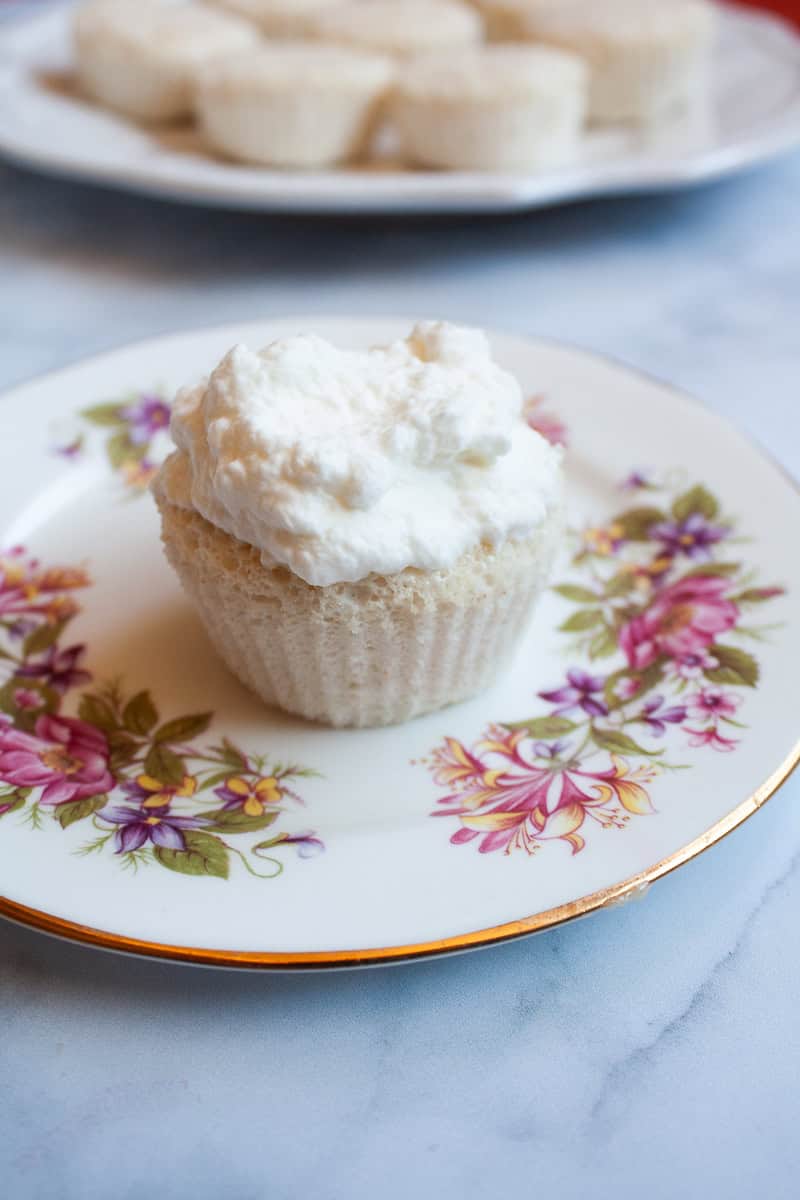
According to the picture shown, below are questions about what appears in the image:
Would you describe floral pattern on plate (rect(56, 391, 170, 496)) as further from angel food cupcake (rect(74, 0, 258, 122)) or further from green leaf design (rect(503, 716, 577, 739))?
angel food cupcake (rect(74, 0, 258, 122))

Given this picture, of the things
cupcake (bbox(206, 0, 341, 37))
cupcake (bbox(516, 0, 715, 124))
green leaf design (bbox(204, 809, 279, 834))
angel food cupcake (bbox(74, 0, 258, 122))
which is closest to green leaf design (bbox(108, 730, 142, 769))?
green leaf design (bbox(204, 809, 279, 834))

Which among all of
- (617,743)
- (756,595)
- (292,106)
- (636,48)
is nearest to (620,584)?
(756,595)

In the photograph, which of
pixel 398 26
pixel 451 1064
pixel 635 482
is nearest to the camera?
pixel 451 1064

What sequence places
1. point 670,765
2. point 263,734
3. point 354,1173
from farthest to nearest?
point 263,734 < point 670,765 < point 354,1173

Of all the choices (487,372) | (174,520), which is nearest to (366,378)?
(487,372)

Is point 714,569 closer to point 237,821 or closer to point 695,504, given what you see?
point 695,504

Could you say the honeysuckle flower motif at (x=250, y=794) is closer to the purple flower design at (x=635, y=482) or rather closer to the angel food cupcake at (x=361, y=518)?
the angel food cupcake at (x=361, y=518)

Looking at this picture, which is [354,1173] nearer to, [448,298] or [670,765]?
[670,765]
